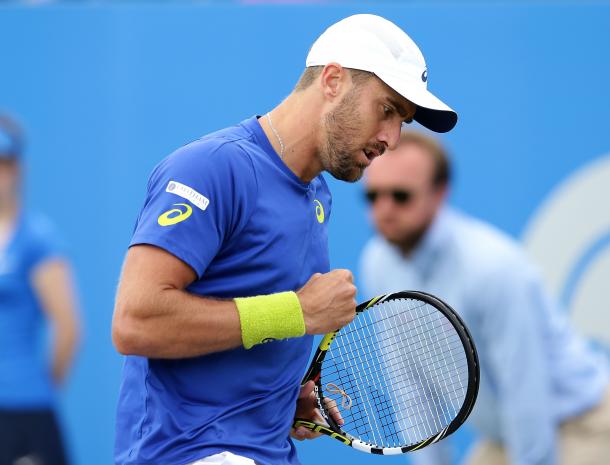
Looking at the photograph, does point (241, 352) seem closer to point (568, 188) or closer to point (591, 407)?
point (591, 407)

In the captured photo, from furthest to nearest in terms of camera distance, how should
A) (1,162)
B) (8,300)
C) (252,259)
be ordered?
1. (1,162)
2. (8,300)
3. (252,259)

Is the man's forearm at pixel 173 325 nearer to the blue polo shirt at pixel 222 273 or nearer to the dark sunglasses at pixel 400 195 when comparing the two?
the blue polo shirt at pixel 222 273

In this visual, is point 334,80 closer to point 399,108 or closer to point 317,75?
point 317,75

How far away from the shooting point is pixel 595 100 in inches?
220

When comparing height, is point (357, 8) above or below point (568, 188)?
above

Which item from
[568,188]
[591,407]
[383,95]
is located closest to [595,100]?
[568,188]

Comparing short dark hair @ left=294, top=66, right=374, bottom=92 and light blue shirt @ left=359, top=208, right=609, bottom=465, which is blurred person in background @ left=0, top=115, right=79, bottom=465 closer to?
light blue shirt @ left=359, top=208, right=609, bottom=465

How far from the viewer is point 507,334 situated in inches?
163

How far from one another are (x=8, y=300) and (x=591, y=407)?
7.64 ft

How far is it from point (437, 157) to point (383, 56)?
5.99 ft

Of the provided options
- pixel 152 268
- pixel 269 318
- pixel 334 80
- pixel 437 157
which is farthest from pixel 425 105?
pixel 437 157

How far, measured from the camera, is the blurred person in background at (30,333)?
16.3 feet

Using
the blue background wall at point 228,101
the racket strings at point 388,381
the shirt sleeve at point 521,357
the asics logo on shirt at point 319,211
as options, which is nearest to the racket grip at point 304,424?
the racket strings at point 388,381

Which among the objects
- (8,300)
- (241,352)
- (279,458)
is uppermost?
(241,352)
